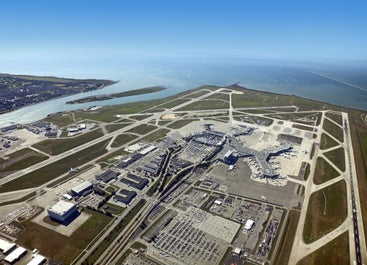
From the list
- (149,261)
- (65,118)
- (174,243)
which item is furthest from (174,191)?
(65,118)

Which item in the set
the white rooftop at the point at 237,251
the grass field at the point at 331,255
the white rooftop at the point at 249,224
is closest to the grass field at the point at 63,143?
the white rooftop at the point at 249,224

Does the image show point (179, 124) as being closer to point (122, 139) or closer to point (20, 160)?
point (122, 139)

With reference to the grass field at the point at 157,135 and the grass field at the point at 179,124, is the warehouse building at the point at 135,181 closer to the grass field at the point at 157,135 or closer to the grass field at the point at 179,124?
the grass field at the point at 157,135

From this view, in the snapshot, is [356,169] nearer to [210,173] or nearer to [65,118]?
[210,173]

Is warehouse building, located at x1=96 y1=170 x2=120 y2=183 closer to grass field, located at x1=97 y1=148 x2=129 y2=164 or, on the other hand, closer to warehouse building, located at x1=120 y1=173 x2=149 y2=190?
warehouse building, located at x1=120 y1=173 x2=149 y2=190

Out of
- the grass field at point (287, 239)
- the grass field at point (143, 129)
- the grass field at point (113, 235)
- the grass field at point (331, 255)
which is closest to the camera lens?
the grass field at point (331, 255)

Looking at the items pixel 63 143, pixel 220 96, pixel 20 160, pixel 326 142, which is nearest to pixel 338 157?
pixel 326 142
